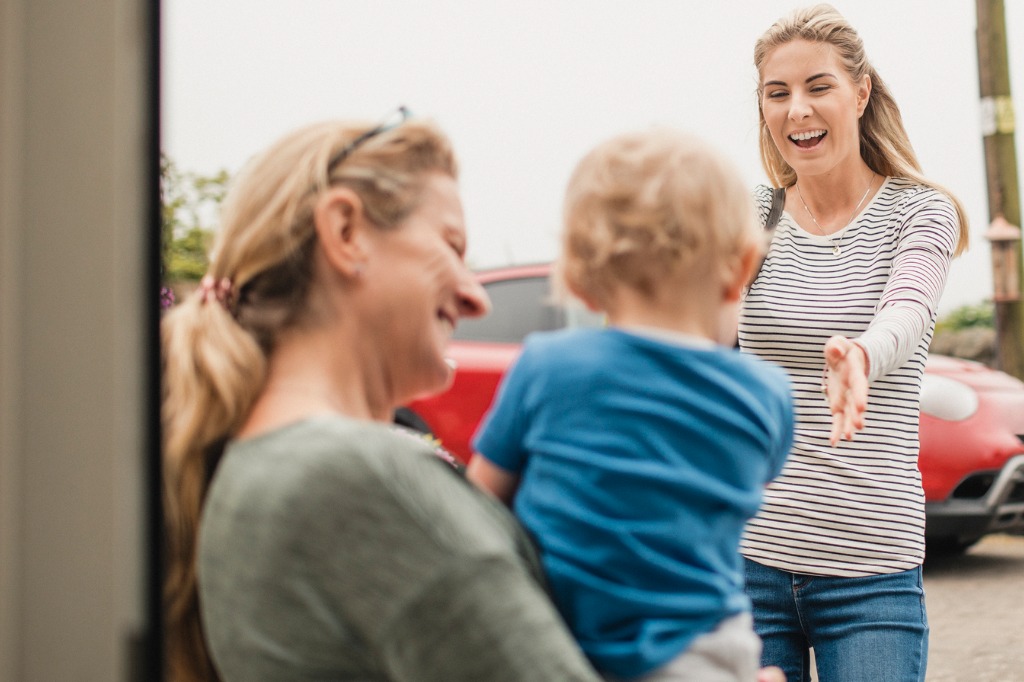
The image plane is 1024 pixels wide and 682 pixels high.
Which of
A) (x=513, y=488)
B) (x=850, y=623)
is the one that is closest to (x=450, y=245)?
(x=513, y=488)

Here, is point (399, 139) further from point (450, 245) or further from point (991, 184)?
point (991, 184)

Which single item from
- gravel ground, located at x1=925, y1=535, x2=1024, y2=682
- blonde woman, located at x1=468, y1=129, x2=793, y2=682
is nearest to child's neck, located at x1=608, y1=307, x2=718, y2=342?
blonde woman, located at x1=468, y1=129, x2=793, y2=682

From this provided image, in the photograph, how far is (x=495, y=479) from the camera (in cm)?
84

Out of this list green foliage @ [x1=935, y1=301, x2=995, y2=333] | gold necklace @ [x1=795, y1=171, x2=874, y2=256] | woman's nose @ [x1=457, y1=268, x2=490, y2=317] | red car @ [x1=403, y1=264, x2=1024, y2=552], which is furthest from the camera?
green foliage @ [x1=935, y1=301, x2=995, y2=333]

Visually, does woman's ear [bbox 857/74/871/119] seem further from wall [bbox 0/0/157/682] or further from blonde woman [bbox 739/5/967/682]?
wall [bbox 0/0/157/682]

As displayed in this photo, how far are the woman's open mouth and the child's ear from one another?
669mm

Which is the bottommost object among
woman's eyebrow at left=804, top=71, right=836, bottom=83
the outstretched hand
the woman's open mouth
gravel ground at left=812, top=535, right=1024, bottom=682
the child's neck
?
gravel ground at left=812, top=535, right=1024, bottom=682

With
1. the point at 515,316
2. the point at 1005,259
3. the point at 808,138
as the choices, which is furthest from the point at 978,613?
the point at 808,138

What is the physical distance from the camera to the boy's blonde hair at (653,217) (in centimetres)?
82

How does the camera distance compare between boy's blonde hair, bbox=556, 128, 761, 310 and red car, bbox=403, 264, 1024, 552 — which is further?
red car, bbox=403, 264, 1024, 552

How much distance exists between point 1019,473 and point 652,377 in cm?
309

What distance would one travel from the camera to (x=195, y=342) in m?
0.86

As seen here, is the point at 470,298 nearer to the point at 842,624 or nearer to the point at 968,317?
the point at 842,624

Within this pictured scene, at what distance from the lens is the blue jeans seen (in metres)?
1.31
